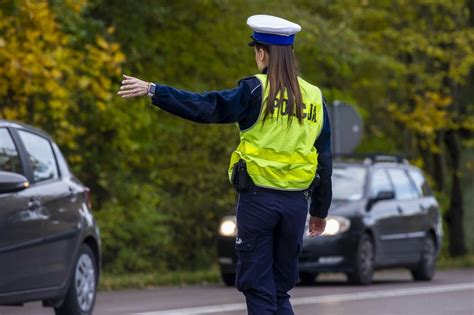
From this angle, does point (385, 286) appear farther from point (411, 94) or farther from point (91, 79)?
point (411, 94)

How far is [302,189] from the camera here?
7.50 metres

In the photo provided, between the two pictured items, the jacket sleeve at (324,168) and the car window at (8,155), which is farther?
the car window at (8,155)

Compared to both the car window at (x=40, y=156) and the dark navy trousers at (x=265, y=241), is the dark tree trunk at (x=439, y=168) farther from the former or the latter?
the dark navy trousers at (x=265, y=241)

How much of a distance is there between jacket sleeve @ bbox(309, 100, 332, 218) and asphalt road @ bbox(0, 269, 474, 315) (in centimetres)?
494

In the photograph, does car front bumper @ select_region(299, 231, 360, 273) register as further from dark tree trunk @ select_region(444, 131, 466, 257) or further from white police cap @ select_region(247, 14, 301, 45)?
dark tree trunk @ select_region(444, 131, 466, 257)

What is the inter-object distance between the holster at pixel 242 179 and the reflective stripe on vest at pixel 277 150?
2 centimetres

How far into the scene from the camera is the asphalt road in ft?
43.4

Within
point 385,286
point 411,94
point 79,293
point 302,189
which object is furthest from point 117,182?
point 302,189

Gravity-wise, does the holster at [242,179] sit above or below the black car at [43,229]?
above

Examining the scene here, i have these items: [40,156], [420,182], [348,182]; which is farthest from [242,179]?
[420,182]

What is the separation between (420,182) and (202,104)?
14.7 m

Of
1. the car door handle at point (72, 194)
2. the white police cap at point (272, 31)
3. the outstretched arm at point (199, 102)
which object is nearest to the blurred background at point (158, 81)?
the car door handle at point (72, 194)

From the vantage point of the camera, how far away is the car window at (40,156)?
10.9 meters

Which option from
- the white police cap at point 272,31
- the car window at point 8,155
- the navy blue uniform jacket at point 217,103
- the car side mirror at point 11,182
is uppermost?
the white police cap at point 272,31
